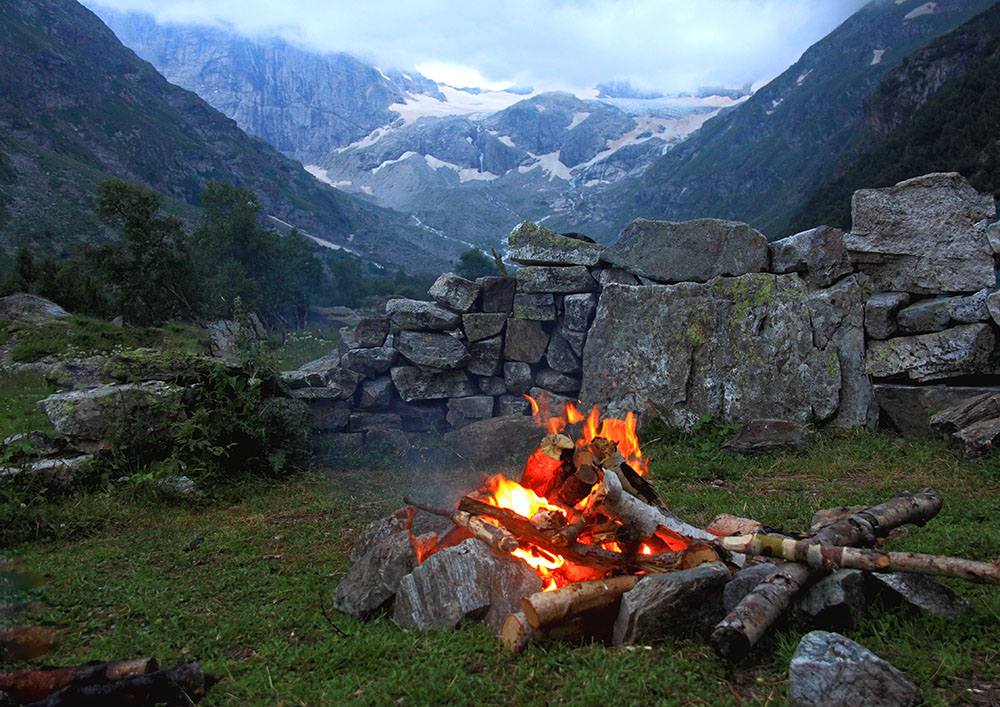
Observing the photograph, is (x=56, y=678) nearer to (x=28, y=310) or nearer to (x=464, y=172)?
(x=28, y=310)

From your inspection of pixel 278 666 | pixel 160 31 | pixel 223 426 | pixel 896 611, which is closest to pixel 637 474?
pixel 896 611

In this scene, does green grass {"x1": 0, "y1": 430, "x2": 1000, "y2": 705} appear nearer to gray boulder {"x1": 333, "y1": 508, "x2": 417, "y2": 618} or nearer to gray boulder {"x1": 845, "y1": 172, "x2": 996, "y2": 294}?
gray boulder {"x1": 333, "y1": 508, "x2": 417, "y2": 618}

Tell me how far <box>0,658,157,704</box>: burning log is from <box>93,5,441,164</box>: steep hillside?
147m

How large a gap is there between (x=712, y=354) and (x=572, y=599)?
5.65m

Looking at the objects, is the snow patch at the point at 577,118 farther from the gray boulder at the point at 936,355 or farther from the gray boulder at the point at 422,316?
the gray boulder at the point at 936,355

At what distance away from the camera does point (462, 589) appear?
3.50m

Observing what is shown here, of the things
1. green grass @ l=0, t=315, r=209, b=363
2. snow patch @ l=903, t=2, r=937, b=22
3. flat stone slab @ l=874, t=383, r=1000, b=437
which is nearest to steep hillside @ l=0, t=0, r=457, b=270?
green grass @ l=0, t=315, r=209, b=363

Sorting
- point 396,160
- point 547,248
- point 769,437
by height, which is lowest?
point 769,437

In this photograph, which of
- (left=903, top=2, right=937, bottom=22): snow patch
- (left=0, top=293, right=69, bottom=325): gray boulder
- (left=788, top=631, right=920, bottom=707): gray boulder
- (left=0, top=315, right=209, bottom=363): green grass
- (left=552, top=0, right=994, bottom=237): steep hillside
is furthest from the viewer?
(left=903, top=2, right=937, bottom=22): snow patch

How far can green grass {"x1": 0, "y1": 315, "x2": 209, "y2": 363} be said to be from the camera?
427 inches

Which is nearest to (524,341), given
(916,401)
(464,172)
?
(916,401)

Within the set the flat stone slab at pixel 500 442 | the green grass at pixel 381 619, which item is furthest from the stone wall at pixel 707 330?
the flat stone slab at pixel 500 442

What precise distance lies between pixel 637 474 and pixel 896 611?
5.87 ft

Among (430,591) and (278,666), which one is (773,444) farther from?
(278,666)
